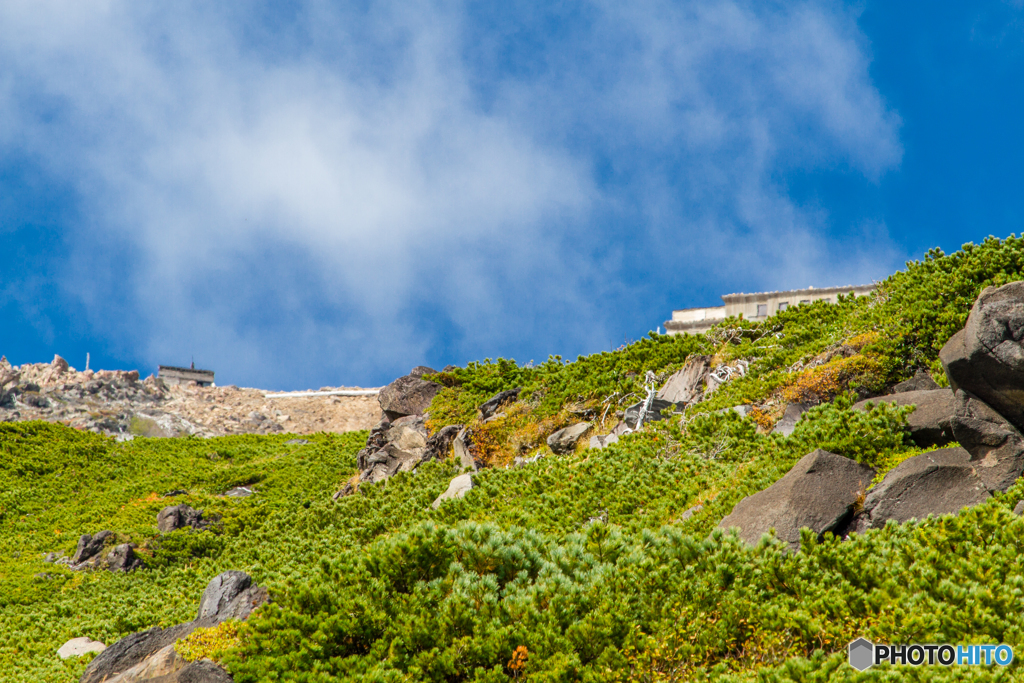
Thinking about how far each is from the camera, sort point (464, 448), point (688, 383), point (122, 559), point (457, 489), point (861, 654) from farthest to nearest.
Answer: point (464, 448)
point (688, 383)
point (122, 559)
point (457, 489)
point (861, 654)

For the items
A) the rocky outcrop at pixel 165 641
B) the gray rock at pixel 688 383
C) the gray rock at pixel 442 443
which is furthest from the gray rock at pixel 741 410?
the rocky outcrop at pixel 165 641

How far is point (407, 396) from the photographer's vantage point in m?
28.2

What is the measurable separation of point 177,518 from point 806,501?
65.6 feet

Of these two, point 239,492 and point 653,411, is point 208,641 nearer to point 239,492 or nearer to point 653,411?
point 653,411

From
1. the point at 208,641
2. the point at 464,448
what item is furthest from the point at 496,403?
the point at 208,641

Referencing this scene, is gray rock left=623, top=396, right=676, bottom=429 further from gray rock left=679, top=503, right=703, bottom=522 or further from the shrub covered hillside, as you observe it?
gray rock left=679, top=503, right=703, bottom=522

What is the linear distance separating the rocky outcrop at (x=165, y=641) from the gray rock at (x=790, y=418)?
34.1 feet

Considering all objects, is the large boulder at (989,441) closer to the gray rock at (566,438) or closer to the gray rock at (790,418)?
the gray rock at (790,418)

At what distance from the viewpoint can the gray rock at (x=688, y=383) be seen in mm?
20172

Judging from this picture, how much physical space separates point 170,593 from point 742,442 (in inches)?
578

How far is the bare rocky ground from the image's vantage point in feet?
183

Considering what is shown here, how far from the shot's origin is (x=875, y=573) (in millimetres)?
8070

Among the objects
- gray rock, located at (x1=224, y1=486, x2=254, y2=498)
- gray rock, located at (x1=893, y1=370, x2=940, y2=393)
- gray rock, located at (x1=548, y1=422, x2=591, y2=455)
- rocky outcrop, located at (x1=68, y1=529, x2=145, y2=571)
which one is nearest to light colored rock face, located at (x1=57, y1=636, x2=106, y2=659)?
rocky outcrop, located at (x1=68, y1=529, x2=145, y2=571)

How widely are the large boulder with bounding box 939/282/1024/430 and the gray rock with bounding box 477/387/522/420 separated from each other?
15.2 meters
